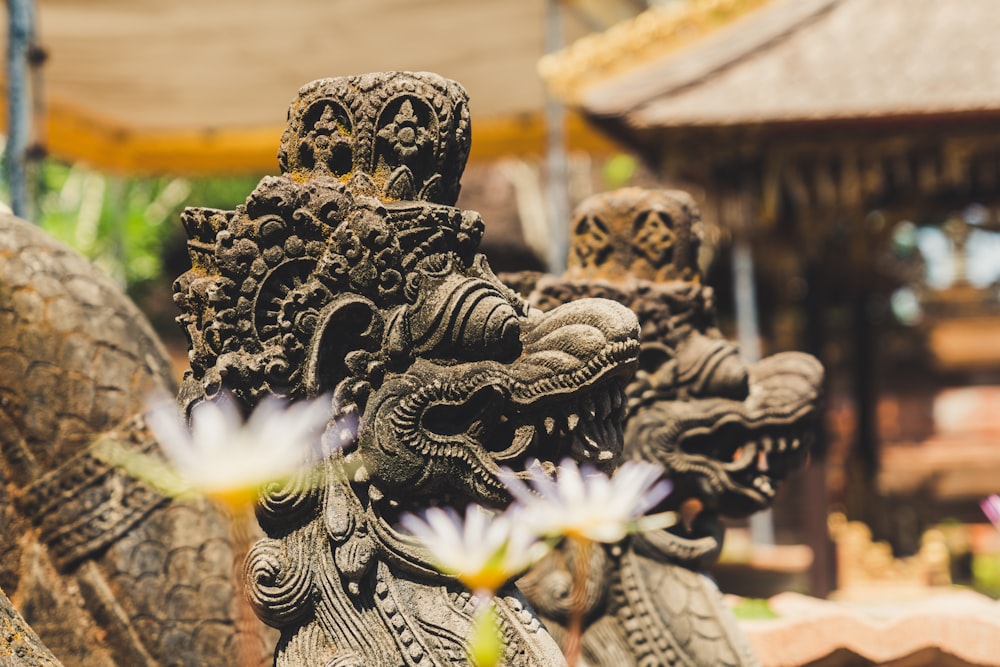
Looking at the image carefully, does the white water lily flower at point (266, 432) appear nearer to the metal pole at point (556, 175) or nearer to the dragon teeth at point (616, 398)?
the dragon teeth at point (616, 398)

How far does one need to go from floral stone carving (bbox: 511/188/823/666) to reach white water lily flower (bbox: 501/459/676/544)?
0.86 ft

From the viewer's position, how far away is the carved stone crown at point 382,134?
2.30 metres

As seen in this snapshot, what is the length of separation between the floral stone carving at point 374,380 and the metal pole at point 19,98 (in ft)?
11.9

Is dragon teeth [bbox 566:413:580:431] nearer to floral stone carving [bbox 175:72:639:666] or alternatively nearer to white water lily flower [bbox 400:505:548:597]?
floral stone carving [bbox 175:72:639:666]

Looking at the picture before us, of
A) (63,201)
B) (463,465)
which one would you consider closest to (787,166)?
(463,465)

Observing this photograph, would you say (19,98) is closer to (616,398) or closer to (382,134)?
(382,134)

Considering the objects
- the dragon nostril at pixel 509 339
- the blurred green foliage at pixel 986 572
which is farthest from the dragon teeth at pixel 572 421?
the blurred green foliage at pixel 986 572

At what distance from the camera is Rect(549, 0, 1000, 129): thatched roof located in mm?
7859

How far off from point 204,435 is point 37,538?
0.90 meters

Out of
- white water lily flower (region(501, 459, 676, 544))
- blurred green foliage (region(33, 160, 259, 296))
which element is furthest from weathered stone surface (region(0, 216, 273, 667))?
blurred green foliage (region(33, 160, 259, 296))

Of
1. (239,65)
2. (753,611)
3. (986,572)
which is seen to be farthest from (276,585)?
(986,572)

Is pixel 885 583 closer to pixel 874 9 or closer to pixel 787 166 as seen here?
pixel 787 166

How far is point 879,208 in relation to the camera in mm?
9492

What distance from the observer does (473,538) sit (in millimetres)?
2000
